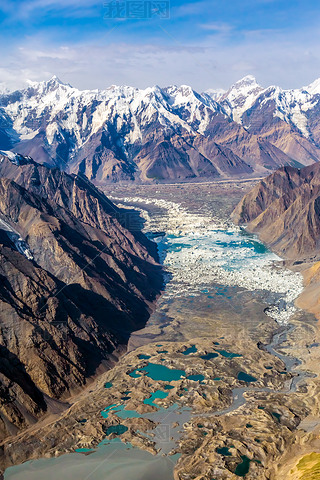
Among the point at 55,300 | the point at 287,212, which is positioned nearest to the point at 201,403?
the point at 55,300

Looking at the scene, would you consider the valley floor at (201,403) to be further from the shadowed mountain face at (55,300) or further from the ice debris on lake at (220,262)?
the shadowed mountain face at (55,300)

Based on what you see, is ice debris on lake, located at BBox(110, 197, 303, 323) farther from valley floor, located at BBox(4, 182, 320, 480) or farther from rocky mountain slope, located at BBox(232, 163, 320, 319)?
rocky mountain slope, located at BBox(232, 163, 320, 319)

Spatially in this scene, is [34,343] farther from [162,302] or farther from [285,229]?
[285,229]

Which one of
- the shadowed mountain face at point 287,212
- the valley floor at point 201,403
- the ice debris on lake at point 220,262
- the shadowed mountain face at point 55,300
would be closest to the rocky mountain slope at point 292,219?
the shadowed mountain face at point 287,212

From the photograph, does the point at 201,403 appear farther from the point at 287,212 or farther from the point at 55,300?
the point at 287,212

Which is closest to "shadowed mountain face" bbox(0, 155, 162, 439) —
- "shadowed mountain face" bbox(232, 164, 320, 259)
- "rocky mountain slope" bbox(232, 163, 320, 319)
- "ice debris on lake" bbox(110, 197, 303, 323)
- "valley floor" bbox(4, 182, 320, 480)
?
"valley floor" bbox(4, 182, 320, 480)
